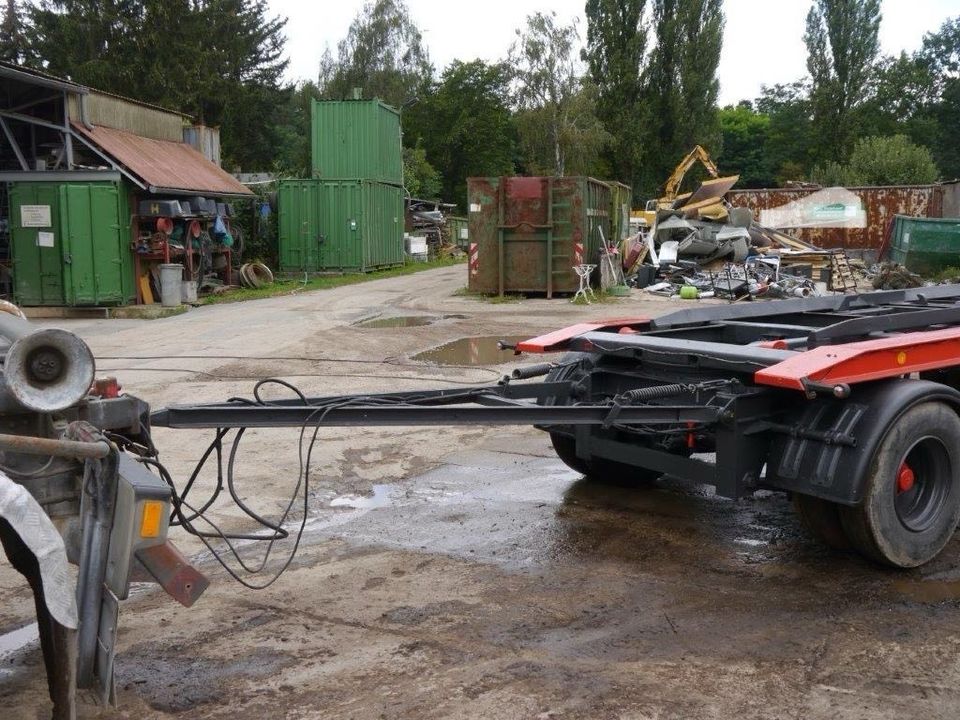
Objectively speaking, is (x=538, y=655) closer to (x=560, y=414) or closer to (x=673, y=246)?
(x=560, y=414)

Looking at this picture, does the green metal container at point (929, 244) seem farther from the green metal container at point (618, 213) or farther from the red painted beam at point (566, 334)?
the red painted beam at point (566, 334)

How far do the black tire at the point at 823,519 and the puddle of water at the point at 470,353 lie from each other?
6.91m

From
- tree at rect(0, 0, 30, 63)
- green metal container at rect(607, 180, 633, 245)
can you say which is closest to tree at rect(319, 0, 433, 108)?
tree at rect(0, 0, 30, 63)

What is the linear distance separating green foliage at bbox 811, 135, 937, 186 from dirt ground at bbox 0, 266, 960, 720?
38.1m

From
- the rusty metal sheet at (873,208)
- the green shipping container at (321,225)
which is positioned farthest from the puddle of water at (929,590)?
the green shipping container at (321,225)

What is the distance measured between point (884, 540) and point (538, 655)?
187 centimetres

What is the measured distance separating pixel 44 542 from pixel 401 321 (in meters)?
14.1

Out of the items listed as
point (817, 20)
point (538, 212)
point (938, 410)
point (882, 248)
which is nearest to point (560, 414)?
point (938, 410)

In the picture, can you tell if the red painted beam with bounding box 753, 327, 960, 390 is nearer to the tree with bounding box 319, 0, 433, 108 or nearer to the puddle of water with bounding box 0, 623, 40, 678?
the puddle of water with bounding box 0, 623, 40, 678

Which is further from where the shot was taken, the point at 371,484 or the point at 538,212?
the point at 538,212

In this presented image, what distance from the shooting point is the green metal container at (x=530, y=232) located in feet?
65.8

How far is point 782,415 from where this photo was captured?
498 centimetres

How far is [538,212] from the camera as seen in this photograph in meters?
20.2

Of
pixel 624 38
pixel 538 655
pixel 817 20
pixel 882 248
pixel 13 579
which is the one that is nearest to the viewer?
pixel 538 655
